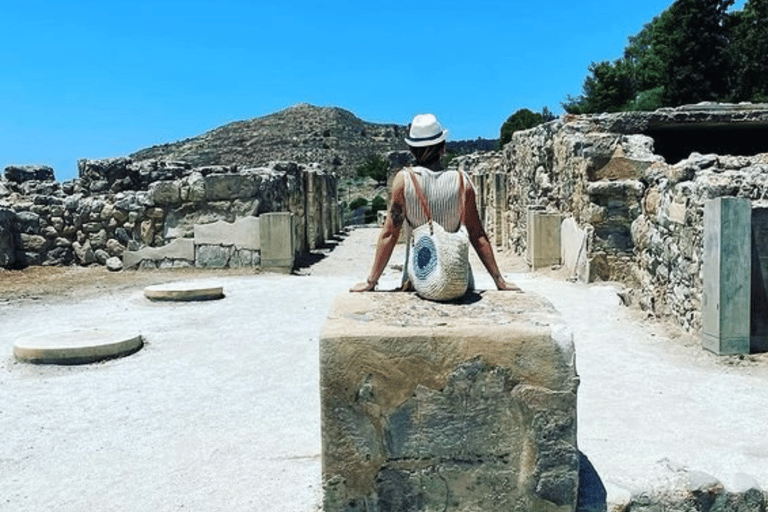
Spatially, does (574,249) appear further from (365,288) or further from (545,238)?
(365,288)

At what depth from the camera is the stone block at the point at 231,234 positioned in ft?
39.4

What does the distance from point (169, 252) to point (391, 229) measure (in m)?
8.91

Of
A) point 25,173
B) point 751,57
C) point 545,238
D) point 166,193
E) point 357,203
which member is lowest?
point 545,238

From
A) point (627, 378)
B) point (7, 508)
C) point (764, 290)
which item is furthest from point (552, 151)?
point (7, 508)

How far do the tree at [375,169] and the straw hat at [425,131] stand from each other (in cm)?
4443

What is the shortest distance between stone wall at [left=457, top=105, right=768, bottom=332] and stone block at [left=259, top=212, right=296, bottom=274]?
4.67m

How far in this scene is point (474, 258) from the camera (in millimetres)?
16125

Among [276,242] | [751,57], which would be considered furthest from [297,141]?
[276,242]

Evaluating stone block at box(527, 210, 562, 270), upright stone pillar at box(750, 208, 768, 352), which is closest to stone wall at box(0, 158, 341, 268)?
stone block at box(527, 210, 562, 270)

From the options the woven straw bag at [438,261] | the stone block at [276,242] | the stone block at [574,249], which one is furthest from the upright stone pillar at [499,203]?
the woven straw bag at [438,261]

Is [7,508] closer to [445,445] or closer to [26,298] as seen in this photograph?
[445,445]

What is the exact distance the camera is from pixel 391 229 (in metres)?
4.05

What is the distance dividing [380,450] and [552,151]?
36.8 feet

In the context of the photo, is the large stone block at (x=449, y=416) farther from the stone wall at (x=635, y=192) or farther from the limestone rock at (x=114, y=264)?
the limestone rock at (x=114, y=264)
